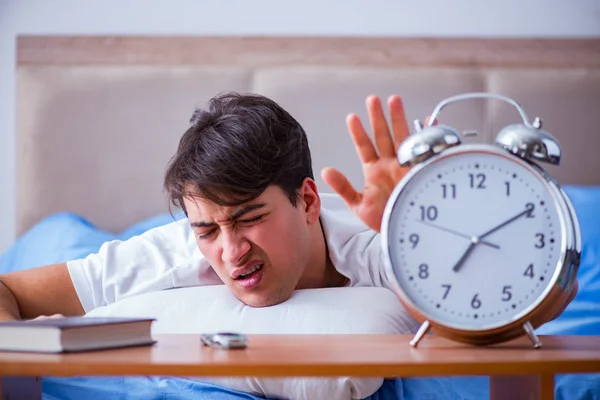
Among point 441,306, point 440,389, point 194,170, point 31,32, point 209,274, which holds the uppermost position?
point 31,32

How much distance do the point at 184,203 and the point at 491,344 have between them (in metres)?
0.74

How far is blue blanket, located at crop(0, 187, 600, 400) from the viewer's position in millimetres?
1286

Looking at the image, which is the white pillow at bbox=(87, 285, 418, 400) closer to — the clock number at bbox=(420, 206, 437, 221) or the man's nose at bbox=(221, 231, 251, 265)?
the man's nose at bbox=(221, 231, 251, 265)

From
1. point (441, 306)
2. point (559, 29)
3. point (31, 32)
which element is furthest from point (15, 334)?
point (559, 29)

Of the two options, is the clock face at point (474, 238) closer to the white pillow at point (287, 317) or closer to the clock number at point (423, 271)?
the clock number at point (423, 271)

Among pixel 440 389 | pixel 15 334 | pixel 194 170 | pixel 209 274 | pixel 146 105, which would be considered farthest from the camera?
pixel 146 105

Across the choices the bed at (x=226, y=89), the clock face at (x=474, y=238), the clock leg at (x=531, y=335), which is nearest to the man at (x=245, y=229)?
the clock face at (x=474, y=238)

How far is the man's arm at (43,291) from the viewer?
1750mm

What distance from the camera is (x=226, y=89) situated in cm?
278

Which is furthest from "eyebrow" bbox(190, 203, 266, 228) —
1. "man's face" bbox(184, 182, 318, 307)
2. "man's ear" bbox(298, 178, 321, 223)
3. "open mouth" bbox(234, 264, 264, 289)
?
"man's ear" bbox(298, 178, 321, 223)

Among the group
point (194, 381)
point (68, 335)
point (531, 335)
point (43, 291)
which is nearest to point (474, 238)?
point (531, 335)

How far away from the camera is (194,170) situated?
1.44 metres

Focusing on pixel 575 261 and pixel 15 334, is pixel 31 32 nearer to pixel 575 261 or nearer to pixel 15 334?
pixel 15 334

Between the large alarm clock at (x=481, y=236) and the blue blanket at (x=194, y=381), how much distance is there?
0.35 meters
